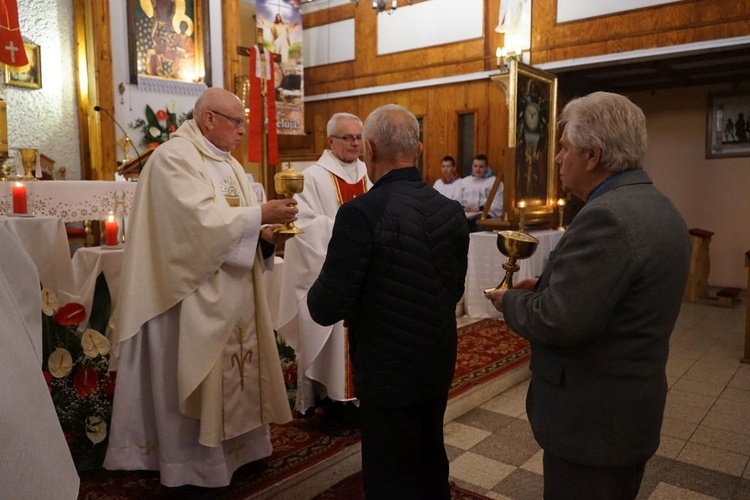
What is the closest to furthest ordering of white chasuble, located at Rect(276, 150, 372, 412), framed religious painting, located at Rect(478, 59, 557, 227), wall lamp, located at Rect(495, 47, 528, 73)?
white chasuble, located at Rect(276, 150, 372, 412) → framed religious painting, located at Rect(478, 59, 557, 227) → wall lamp, located at Rect(495, 47, 528, 73)

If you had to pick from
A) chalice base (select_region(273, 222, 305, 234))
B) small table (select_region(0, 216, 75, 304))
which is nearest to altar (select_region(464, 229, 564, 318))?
small table (select_region(0, 216, 75, 304))

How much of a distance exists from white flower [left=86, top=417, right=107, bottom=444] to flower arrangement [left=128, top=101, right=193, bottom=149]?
429cm

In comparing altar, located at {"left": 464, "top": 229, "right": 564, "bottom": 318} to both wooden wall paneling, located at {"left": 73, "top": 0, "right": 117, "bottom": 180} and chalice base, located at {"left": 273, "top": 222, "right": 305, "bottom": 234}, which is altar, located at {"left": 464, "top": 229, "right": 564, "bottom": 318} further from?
chalice base, located at {"left": 273, "top": 222, "right": 305, "bottom": 234}

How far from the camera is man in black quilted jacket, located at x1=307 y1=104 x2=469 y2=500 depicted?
1.87m

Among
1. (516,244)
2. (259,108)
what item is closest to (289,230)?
(516,244)

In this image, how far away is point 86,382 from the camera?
9.37 feet

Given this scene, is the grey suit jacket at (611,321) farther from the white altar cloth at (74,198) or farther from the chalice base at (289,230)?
the white altar cloth at (74,198)

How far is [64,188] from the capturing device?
13.7 ft

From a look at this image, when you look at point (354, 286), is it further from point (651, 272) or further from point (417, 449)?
point (651, 272)

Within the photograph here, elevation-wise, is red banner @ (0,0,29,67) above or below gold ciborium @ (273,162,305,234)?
above

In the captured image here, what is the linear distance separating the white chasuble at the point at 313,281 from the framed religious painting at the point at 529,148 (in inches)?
150

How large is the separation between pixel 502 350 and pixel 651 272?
3.75 metres

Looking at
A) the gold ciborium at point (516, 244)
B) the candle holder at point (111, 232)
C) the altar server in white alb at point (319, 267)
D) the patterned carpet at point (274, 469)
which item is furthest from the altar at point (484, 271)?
the gold ciborium at point (516, 244)

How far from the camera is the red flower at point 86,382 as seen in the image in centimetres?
283
